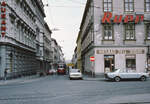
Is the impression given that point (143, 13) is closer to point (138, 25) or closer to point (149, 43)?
point (138, 25)

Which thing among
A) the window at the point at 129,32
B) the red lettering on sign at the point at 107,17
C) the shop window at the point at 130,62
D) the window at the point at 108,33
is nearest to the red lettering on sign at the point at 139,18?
the window at the point at 129,32

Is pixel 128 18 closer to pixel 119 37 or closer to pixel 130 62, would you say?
pixel 119 37

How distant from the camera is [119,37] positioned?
28750mm

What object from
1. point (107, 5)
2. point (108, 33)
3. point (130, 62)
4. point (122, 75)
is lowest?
point (122, 75)

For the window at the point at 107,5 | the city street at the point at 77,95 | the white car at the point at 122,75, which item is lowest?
the city street at the point at 77,95

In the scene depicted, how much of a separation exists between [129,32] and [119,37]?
5.69 feet

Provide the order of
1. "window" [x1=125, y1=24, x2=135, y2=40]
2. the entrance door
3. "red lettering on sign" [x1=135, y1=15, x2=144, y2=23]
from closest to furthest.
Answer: "red lettering on sign" [x1=135, y1=15, x2=144, y2=23] < the entrance door < "window" [x1=125, y1=24, x2=135, y2=40]

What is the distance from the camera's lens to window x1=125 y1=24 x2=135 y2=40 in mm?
29031

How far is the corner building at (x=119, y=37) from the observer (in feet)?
93.9

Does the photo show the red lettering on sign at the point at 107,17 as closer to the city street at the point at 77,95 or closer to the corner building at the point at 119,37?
the corner building at the point at 119,37

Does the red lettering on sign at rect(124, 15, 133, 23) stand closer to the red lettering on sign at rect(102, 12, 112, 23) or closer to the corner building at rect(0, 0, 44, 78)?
the red lettering on sign at rect(102, 12, 112, 23)

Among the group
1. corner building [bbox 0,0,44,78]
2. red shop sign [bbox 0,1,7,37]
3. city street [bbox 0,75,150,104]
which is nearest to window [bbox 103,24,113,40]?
corner building [bbox 0,0,44,78]

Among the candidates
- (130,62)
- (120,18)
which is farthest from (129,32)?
(130,62)

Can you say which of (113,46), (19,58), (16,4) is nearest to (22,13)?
(16,4)
